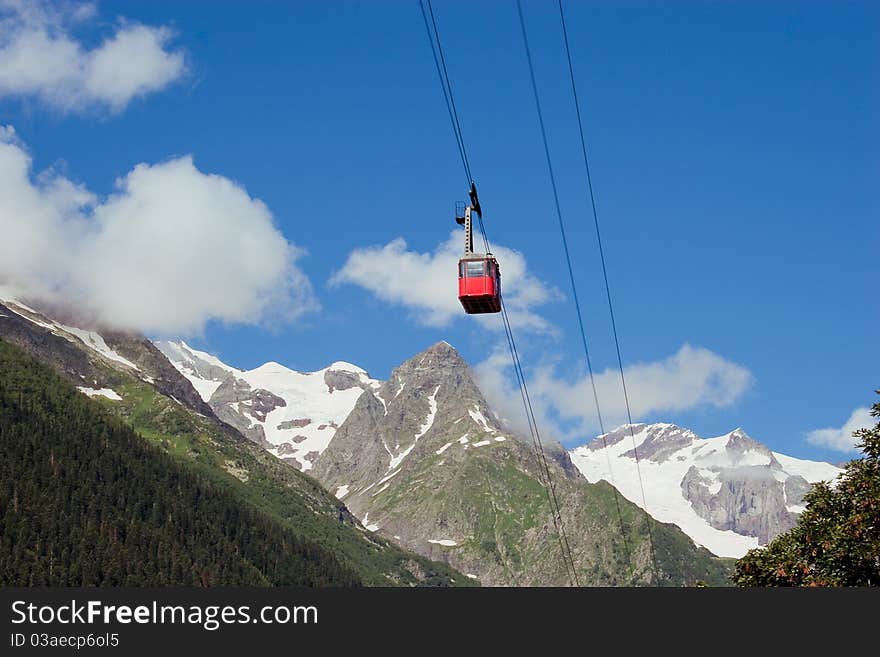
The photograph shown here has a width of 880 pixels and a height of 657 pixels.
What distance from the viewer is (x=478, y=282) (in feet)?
238

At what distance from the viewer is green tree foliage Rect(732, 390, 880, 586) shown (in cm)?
7131

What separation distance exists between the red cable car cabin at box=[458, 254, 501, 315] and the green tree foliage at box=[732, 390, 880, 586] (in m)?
27.4

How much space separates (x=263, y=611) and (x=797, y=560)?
4398cm

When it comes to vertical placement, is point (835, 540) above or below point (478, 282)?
below

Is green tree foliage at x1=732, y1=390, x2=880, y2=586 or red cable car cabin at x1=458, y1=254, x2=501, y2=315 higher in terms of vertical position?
red cable car cabin at x1=458, y1=254, x2=501, y2=315

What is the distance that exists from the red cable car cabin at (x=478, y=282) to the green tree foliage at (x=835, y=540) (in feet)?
90.0

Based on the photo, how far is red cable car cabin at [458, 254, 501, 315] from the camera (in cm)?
7218

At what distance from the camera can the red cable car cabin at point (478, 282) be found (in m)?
72.2

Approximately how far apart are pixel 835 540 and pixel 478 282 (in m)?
29.5

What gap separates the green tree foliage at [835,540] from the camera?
71312 mm

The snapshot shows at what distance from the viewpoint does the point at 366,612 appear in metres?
46.0

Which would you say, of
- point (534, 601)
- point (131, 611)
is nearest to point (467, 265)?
point (534, 601)

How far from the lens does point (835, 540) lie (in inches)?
2849

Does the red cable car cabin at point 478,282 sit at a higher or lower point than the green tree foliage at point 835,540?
higher
